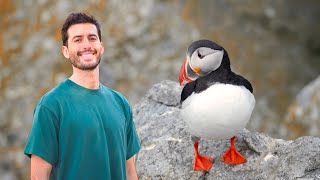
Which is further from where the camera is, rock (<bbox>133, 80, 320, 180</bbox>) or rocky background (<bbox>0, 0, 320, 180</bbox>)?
rocky background (<bbox>0, 0, 320, 180</bbox>)

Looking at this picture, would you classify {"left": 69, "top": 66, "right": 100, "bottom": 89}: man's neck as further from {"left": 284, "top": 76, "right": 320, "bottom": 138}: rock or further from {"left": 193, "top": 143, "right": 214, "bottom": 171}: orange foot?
{"left": 284, "top": 76, "right": 320, "bottom": 138}: rock

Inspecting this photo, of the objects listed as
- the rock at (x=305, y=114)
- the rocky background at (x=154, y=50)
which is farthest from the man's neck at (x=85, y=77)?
the rock at (x=305, y=114)

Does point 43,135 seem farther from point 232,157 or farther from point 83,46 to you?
point 232,157

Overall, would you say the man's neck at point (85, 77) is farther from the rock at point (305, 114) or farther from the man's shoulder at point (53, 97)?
the rock at point (305, 114)

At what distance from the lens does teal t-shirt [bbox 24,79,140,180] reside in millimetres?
1814

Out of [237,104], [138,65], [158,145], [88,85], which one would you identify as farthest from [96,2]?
[88,85]

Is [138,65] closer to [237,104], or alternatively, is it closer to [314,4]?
[314,4]

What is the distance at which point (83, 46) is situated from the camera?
190cm

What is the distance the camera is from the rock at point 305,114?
19.6 ft

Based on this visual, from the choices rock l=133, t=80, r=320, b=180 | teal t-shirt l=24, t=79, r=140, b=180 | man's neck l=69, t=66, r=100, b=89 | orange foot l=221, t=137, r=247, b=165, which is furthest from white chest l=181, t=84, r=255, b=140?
man's neck l=69, t=66, r=100, b=89

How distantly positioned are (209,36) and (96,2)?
136cm

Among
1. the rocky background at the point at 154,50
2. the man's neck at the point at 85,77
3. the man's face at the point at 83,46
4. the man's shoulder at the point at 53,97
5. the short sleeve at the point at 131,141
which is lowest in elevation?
the rocky background at the point at 154,50

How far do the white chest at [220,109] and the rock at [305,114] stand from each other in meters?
3.50

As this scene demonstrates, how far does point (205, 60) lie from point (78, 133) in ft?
3.08
